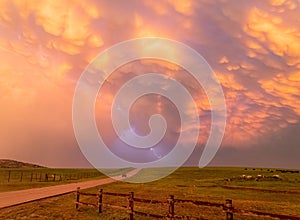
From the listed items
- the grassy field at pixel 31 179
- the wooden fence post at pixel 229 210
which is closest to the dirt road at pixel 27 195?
the grassy field at pixel 31 179

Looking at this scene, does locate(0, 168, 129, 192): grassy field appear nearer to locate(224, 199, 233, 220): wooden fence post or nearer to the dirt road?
the dirt road

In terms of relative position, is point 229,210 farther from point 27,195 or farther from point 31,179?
point 31,179

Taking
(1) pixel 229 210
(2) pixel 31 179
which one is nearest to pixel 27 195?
(1) pixel 229 210

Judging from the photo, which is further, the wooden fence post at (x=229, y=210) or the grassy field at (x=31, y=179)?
the grassy field at (x=31, y=179)

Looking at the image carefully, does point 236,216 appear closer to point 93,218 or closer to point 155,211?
point 155,211

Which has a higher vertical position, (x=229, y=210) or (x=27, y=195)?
(x=27, y=195)

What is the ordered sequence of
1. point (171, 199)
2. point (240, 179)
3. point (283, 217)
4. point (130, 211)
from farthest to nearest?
point (240, 179)
point (130, 211)
point (171, 199)
point (283, 217)

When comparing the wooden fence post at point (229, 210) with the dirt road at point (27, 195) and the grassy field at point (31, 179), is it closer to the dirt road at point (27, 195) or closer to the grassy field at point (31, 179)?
the dirt road at point (27, 195)

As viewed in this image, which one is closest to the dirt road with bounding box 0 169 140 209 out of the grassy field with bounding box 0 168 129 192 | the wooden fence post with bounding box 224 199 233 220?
the grassy field with bounding box 0 168 129 192

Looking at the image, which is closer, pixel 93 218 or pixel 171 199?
pixel 171 199

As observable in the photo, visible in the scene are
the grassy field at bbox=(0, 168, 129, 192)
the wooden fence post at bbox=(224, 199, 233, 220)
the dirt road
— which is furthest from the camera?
the grassy field at bbox=(0, 168, 129, 192)

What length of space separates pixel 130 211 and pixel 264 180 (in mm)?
61616

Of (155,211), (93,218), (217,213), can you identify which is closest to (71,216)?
(93,218)

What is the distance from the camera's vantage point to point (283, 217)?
14.1 meters
